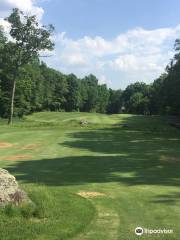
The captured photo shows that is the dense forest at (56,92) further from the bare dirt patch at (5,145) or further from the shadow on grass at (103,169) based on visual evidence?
the shadow on grass at (103,169)

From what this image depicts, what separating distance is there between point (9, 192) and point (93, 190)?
4.52m

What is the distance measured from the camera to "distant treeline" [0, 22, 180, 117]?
284 feet

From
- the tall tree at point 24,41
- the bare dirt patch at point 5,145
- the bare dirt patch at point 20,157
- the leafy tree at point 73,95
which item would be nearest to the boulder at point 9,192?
the bare dirt patch at point 20,157

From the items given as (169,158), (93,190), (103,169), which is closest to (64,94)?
(169,158)

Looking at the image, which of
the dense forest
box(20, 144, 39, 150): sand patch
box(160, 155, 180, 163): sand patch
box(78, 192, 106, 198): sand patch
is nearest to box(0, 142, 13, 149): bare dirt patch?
box(20, 144, 39, 150): sand patch

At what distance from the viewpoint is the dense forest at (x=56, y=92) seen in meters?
77.1

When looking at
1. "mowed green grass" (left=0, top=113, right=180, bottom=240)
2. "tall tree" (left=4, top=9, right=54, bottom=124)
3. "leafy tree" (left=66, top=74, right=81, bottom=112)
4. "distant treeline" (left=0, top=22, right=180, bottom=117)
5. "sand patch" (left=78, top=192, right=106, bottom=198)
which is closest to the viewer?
"mowed green grass" (left=0, top=113, right=180, bottom=240)

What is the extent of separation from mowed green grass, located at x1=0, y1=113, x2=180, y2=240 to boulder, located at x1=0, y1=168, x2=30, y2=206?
0.37 meters

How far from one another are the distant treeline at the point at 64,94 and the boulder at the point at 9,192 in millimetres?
50160

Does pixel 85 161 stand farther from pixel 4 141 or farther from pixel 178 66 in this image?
pixel 178 66

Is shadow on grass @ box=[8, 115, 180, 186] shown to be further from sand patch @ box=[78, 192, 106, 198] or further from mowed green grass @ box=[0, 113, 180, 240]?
sand patch @ box=[78, 192, 106, 198]

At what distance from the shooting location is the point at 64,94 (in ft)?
505

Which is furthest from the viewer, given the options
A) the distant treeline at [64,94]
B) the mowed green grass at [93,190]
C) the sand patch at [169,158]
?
the distant treeline at [64,94]

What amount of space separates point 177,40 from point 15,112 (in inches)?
1429
